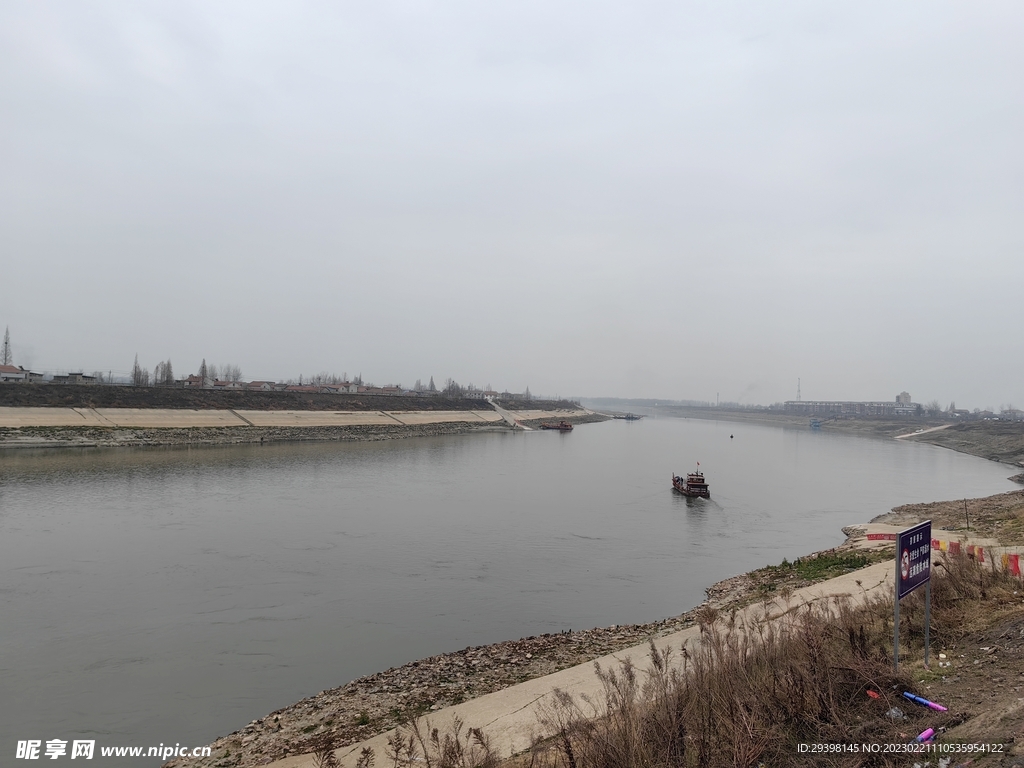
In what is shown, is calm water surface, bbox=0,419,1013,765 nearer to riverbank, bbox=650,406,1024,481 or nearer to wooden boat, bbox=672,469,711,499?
wooden boat, bbox=672,469,711,499

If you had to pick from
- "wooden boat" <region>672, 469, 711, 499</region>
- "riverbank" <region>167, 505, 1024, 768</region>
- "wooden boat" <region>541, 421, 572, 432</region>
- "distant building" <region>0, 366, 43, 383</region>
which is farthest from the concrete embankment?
"riverbank" <region>167, 505, 1024, 768</region>

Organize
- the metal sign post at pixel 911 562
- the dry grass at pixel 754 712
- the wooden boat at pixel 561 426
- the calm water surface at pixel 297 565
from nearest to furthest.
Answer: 1. the dry grass at pixel 754 712
2. the metal sign post at pixel 911 562
3. the calm water surface at pixel 297 565
4. the wooden boat at pixel 561 426

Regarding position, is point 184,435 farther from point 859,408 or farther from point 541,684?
point 859,408

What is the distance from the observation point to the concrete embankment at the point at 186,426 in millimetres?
34625

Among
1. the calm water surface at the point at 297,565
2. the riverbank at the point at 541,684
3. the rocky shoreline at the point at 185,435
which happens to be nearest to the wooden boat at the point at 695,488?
the calm water surface at the point at 297,565

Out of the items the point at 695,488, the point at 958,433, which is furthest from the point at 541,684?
the point at 958,433

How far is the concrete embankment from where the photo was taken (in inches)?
1363

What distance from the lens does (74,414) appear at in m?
38.1

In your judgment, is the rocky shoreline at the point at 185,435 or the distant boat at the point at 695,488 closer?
the distant boat at the point at 695,488

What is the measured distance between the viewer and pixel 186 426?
4100 cm

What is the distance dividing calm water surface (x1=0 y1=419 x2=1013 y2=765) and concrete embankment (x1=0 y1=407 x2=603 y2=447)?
4768mm
